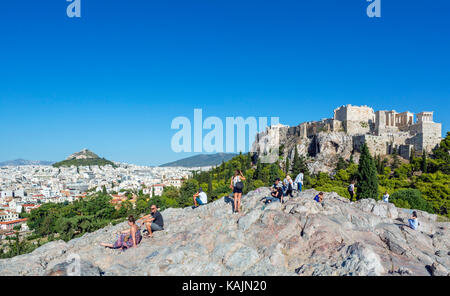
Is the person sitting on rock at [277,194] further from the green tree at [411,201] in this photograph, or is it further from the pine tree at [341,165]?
the pine tree at [341,165]

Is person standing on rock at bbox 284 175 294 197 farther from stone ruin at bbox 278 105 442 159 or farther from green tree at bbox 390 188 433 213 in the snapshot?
stone ruin at bbox 278 105 442 159

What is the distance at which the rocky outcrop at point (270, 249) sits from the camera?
796 centimetres

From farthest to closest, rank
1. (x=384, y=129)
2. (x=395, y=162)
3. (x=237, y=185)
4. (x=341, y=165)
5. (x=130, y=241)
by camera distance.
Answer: (x=384, y=129)
(x=341, y=165)
(x=395, y=162)
(x=237, y=185)
(x=130, y=241)

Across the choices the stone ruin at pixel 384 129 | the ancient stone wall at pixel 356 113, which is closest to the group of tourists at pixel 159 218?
the stone ruin at pixel 384 129

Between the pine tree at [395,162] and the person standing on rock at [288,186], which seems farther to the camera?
the pine tree at [395,162]

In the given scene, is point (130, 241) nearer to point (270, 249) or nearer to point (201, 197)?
point (270, 249)

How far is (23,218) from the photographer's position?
72188 millimetres

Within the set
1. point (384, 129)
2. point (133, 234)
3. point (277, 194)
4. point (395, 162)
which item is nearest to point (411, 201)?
point (277, 194)

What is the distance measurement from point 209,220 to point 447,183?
139ft

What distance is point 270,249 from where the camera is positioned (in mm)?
9297

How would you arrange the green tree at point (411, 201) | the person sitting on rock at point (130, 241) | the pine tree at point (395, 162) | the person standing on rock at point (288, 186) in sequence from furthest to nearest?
the pine tree at point (395, 162), the green tree at point (411, 201), the person standing on rock at point (288, 186), the person sitting on rock at point (130, 241)

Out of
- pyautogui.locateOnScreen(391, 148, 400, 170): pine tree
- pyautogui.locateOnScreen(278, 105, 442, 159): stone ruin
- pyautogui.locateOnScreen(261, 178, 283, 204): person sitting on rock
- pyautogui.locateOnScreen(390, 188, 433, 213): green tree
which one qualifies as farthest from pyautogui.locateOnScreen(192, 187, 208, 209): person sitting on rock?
pyautogui.locateOnScreen(278, 105, 442, 159): stone ruin
